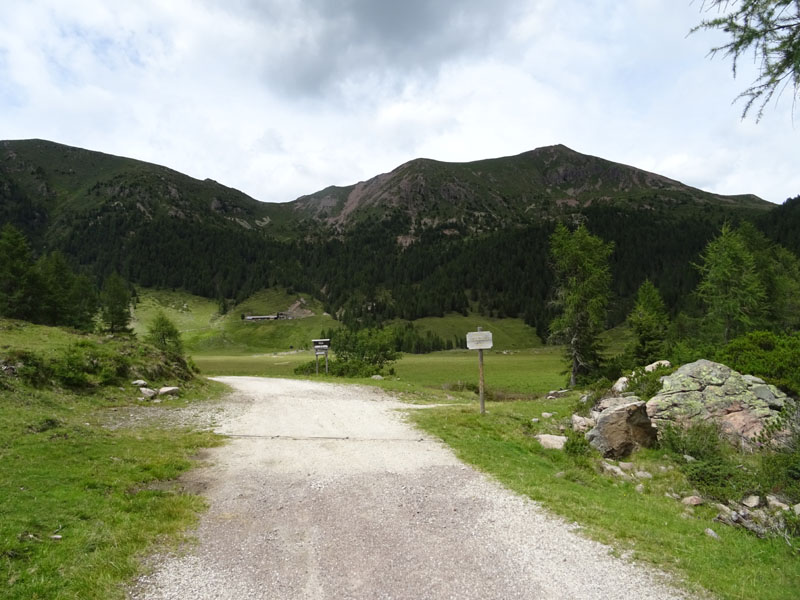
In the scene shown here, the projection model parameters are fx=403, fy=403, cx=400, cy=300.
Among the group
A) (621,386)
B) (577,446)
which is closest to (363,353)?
(621,386)

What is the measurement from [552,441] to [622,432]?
2458 mm

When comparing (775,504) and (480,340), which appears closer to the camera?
(775,504)

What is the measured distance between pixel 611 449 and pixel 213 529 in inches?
497

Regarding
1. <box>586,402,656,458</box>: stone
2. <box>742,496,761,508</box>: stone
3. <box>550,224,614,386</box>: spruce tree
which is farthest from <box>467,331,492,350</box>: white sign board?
<box>550,224,614,386</box>: spruce tree

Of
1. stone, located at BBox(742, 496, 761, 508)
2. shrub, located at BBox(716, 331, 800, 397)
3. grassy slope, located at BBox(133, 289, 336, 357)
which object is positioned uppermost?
shrub, located at BBox(716, 331, 800, 397)

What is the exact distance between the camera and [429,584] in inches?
223

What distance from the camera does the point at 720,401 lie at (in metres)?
15.4

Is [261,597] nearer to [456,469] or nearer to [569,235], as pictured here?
[456,469]

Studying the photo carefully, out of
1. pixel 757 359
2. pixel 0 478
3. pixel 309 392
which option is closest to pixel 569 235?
pixel 757 359

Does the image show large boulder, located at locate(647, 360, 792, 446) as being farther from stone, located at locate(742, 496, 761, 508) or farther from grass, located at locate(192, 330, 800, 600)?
stone, located at locate(742, 496, 761, 508)

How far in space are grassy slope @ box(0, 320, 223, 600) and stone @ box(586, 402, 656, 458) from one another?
42.1 feet

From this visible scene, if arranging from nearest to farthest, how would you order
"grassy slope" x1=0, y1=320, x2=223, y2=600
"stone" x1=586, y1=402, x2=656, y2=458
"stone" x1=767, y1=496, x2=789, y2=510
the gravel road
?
the gravel road → "grassy slope" x1=0, y1=320, x2=223, y2=600 → "stone" x1=767, y1=496, x2=789, y2=510 → "stone" x1=586, y1=402, x2=656, y2=458

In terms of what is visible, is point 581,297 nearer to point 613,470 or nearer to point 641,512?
point 613,470

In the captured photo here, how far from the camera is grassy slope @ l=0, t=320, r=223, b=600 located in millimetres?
5770
